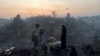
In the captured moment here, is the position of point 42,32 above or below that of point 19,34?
above

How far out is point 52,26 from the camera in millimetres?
25984

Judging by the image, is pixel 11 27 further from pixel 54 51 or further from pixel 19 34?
pixel 54 51

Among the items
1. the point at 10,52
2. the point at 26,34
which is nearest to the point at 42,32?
the point at 10,52

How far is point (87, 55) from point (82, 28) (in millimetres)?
14875

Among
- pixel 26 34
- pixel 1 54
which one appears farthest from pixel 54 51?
pixel 26 34

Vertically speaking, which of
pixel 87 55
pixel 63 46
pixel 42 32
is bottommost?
pixel 87 55

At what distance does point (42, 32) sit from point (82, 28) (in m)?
17.6

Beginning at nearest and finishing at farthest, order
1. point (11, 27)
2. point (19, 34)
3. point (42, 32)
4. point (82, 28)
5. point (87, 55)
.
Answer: point (42, 32) < point (87, 55) < point (19, 34) < point (11, 27) < point (82, 28)

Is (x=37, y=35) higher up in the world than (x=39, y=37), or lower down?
higher up

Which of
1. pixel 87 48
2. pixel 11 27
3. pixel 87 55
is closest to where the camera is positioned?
pixel 87 55

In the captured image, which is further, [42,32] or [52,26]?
[52,26]

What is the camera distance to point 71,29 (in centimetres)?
2664

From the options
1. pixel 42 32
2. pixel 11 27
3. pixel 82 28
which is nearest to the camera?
pixel 42 32

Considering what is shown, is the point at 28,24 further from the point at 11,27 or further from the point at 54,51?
the point at 54,51
